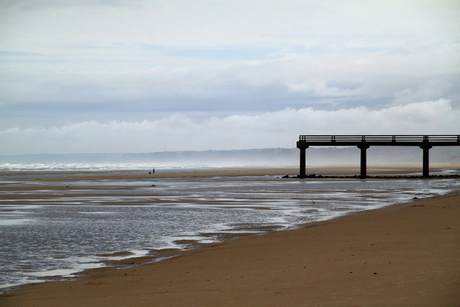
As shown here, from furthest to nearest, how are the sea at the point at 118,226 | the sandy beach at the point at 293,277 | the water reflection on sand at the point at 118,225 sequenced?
the water reflection on sand at the point at 118,225
the sea at the point at 118,226
the sandy beach at the point at 293,277

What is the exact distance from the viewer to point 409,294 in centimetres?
657

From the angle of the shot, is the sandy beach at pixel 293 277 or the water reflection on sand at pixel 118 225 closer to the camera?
the sandy beach at pixel 293 277

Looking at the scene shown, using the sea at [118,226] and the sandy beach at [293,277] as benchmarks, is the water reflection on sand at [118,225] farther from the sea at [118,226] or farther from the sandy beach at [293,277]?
the sandy beach at [293,277]

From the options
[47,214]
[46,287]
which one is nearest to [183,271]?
[46,287]

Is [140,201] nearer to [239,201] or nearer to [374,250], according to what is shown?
[239,201]

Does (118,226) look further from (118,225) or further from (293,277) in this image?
(293,277)

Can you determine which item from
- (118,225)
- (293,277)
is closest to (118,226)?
(118,225)

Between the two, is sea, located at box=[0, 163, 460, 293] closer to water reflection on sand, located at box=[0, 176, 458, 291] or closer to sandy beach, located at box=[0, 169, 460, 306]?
water reflection on sand, located at box=[0, 176, 458, 291]

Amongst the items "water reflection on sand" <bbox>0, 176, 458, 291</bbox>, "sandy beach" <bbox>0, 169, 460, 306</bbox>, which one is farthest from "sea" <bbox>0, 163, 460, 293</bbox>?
"sandy beach" <bbox>0, 169, 460, 306</bbox>

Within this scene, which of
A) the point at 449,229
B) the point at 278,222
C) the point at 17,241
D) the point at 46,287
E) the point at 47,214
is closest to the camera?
the point at 46,287

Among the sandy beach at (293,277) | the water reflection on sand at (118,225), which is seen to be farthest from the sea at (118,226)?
the sandy beach at (293,277)

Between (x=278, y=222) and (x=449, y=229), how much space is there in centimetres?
717

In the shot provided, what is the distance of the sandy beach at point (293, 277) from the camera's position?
22.5 feet

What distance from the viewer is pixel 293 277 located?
8297mm
